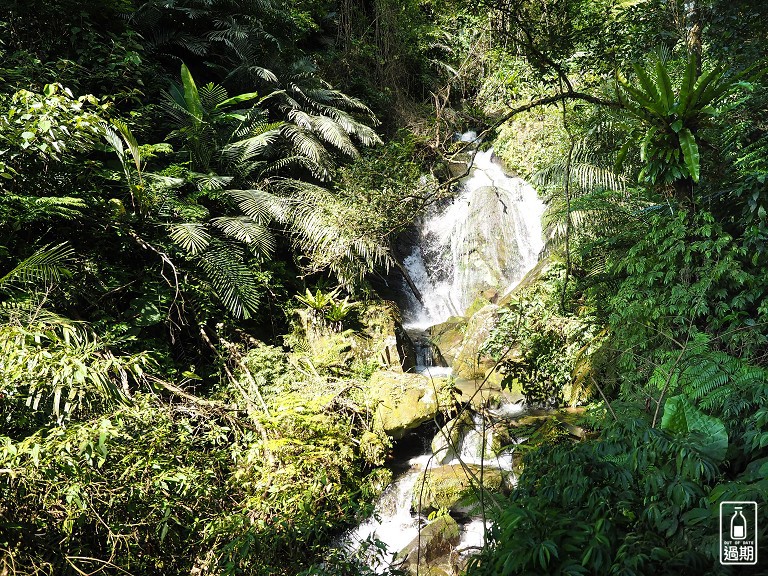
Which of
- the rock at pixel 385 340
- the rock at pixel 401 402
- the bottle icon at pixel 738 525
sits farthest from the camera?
the rock at pixel 385 340

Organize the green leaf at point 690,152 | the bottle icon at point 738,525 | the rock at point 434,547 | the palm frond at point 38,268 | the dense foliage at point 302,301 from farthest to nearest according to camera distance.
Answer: the rock at point 434,547 < the green leaf at point 690,152 < the palm frond at point 38,268 < the dense foliage at point 302,301 < the bottle icon at point 738,525

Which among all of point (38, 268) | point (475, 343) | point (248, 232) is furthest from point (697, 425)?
point (248, 232)

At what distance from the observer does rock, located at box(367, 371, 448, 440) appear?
5535mm

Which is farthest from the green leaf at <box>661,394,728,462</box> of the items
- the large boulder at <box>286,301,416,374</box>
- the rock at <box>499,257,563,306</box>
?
the rock at <box>499,257,563,306</box>

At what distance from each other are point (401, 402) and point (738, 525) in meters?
4.37

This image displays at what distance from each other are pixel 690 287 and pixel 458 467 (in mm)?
3004

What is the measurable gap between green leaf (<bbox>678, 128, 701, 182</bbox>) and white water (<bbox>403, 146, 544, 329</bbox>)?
4.85 meters

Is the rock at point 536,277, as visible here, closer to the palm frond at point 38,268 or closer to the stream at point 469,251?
the stream at point 469,251

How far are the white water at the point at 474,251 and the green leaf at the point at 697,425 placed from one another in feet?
20.2

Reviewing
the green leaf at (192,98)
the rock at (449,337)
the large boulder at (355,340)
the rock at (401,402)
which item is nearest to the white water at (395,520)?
the rock at (401,402)

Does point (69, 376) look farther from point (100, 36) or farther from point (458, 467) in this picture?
point (100, 36)

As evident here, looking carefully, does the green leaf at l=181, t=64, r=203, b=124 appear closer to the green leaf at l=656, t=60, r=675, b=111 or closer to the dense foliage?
the dense foliage

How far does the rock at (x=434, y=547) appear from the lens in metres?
4.17

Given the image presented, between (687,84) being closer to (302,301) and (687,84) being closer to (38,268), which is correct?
(302,301)
